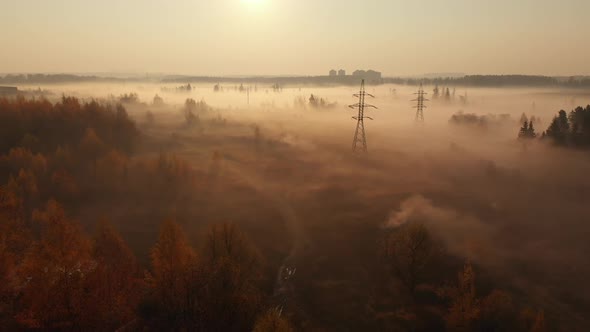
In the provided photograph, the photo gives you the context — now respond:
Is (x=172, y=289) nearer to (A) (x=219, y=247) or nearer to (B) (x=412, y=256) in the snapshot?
(A) (x=219, y=247)

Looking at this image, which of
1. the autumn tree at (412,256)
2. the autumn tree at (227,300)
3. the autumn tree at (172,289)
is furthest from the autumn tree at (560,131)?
the autumn tree at (172,289)

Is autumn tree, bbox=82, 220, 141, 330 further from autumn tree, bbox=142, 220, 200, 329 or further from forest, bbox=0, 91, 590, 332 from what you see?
autumn tree, bbox=142, 220, 200, 329

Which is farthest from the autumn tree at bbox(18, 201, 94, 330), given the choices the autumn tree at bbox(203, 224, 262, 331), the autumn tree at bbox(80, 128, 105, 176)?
the autumn tree at bbox(80, 128, 105, 176)

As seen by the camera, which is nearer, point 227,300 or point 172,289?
point 227,300

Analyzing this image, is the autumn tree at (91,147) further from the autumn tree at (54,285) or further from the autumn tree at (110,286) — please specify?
the autumn tree at (54,285)

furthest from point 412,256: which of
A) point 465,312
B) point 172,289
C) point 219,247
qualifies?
point 172,289

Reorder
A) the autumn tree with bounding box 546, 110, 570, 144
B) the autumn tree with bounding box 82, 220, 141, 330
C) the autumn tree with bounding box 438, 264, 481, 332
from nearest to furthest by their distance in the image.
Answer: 1. the autumn tree with bounding box 82, 220, 141, 330
2. the autumn tree with bounding box 438, 264, 481, 332
3. the autumn tree with bounding box 546, 110, 570, 144

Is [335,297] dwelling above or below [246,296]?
below

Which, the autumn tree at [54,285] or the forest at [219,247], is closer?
the autumn tree at [54,285]

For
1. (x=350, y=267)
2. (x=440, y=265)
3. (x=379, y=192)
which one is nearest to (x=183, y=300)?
(x=350, y=267)

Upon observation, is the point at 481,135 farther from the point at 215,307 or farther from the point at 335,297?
the point at 215,307

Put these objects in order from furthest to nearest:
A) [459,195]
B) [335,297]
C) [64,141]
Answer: [64,141], [459,195], [335,297]
